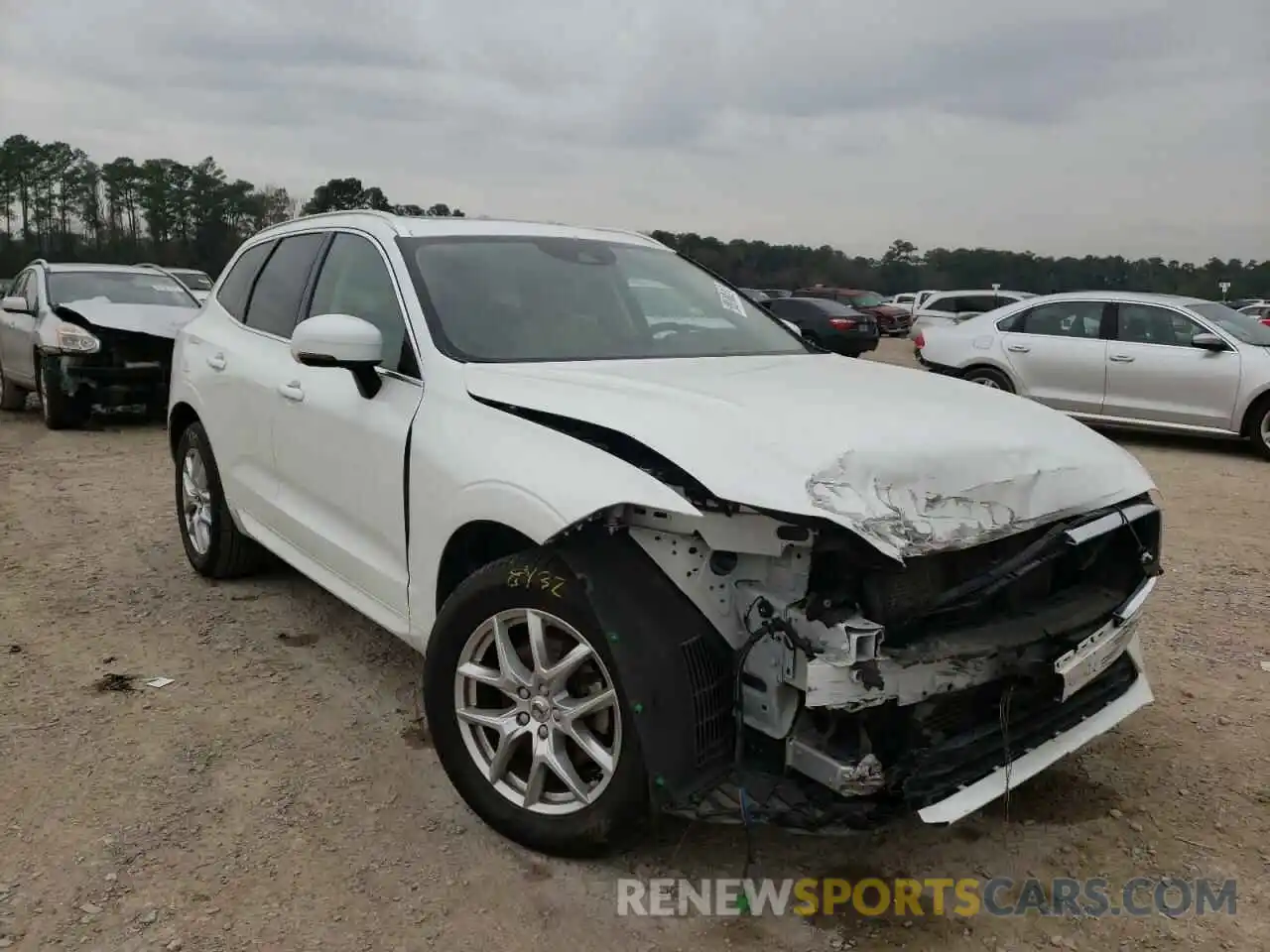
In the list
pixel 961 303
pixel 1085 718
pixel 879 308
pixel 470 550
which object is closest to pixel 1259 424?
pixel 1085 718

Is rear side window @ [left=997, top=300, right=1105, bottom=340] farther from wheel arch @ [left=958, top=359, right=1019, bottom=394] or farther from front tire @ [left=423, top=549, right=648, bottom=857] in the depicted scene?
front tire @ [left=423, top=549, right=648, bottom=857]

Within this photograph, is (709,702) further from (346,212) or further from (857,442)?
(346,212)

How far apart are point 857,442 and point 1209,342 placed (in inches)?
339

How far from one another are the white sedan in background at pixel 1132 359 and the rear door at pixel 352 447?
8489mm

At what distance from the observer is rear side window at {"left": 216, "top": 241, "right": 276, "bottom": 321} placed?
15.3 feet

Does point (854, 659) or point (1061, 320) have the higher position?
point (1061, 320)

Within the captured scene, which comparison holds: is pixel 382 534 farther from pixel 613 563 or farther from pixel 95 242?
pixel 95 242

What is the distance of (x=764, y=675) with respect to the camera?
7.74 ft

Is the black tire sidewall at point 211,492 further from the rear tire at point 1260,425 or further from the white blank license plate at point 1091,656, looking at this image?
the rear tire at point 1260,425

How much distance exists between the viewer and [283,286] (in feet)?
14.1

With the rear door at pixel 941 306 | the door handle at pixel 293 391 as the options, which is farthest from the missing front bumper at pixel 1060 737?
the rear door at pixel 941 306

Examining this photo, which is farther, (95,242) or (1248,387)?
(95,242)

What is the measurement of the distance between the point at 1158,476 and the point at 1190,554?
9.26 ft

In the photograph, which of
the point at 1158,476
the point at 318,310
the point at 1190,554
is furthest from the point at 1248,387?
the point at 318,310
